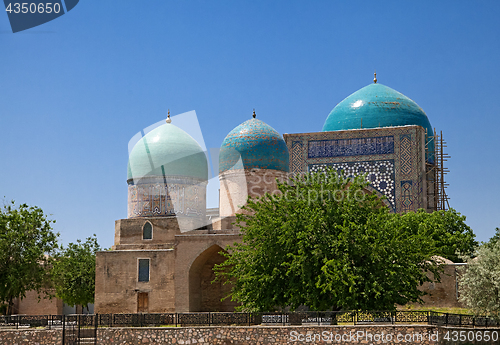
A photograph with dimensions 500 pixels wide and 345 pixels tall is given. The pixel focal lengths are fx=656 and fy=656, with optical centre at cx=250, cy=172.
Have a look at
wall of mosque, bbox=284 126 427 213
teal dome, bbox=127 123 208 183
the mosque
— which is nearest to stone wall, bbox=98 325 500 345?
the mosque

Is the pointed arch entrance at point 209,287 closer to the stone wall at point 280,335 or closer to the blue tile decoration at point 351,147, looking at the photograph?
the stone wall at point 280,335

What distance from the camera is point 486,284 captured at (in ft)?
53.9

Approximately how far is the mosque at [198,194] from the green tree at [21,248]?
8.14ft

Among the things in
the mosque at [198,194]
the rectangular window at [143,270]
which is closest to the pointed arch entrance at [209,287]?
the mosque at [198,194]

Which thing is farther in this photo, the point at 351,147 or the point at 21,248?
the point at 351,147

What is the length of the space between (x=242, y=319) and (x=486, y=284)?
6.18 meters

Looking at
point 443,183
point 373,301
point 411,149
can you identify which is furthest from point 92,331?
point 443,183

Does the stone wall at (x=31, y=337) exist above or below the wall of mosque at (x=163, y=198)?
below

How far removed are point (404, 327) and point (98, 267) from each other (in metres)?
11.6

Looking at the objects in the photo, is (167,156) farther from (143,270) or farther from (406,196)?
(406,196)

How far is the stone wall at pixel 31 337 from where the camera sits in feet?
56.7

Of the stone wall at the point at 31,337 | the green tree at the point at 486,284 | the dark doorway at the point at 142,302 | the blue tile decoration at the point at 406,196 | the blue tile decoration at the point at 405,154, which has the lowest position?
the stone wall at the point at 31,337

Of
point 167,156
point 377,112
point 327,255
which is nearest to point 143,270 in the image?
point 167,156

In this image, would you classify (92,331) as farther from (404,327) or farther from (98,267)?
(404,327)
